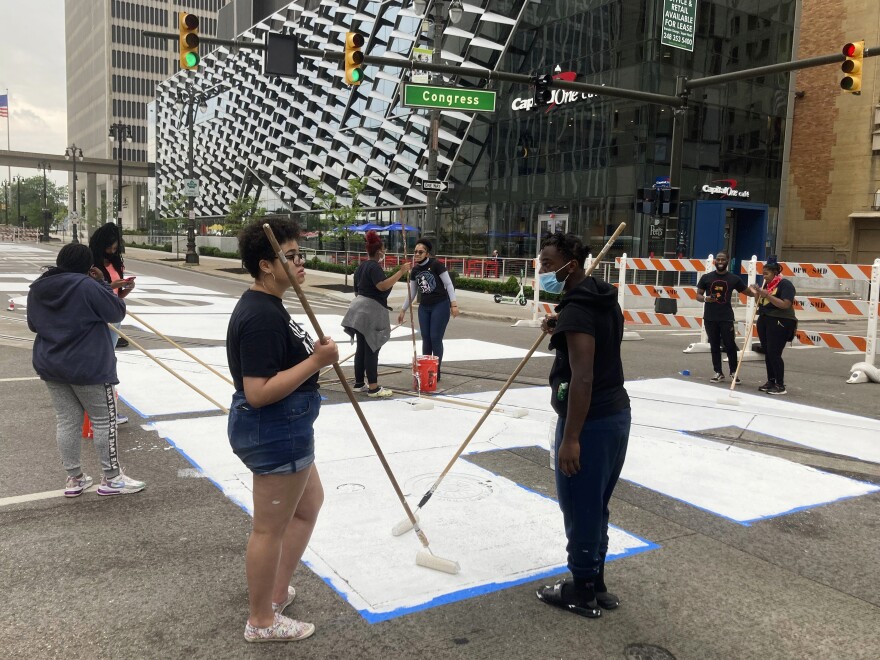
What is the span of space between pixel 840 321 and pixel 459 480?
22028 millimetres

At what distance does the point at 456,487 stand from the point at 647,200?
1297 cm

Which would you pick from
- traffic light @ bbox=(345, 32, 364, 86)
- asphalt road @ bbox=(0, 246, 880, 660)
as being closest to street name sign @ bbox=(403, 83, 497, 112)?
traffic light @ bbox=(345, 32, 364, 86)

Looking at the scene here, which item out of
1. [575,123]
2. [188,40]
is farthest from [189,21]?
[575,123]

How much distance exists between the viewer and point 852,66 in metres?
12.6

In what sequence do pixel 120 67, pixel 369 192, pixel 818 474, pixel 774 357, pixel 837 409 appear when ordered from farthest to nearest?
pixel 120 67 < pixel 369 192 < pixel 774 357 < pixel 837 409 < pixel 818 474

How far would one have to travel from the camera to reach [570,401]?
11.2 feet

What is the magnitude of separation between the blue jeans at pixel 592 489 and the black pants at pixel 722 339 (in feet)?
25.1

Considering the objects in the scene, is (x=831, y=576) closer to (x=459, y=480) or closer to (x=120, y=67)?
(x=459, y=480)

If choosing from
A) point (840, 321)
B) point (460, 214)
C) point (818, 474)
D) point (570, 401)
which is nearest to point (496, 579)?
point (570, 401)

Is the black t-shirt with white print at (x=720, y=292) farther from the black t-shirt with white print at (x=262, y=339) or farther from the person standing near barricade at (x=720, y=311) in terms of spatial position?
the black t-shirt with white print at (x=262, y=339)

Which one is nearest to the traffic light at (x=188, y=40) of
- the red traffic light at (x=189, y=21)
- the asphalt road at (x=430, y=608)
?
the red traffic light at (x=189, y=21)

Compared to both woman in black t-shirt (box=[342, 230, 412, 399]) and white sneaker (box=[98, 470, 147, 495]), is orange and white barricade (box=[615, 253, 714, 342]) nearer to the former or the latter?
woman in black t-shirt (box=[342, 230, 412, 399])

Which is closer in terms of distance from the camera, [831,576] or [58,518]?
[831,576]

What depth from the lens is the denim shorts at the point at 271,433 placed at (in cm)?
305
